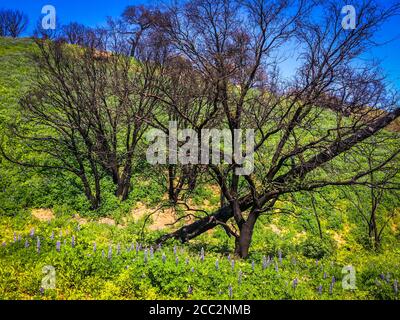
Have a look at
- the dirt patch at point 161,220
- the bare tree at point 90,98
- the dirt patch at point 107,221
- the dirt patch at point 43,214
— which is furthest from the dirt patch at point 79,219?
the dirt patch at point 161,220

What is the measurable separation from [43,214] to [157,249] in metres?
8.17

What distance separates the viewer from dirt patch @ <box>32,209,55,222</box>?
47.8 ft

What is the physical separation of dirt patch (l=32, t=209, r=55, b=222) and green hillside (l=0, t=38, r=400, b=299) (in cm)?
4

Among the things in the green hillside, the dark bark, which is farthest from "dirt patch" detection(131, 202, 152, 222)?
the dark bark

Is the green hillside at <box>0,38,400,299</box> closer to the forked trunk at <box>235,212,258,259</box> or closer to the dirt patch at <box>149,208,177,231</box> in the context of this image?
the dirt patch at <box>149,208,177,231</box>

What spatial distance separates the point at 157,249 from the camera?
957cm

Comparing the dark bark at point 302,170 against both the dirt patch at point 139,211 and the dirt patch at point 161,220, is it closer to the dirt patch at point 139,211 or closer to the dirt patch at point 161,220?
the dirt patch at point 161,220

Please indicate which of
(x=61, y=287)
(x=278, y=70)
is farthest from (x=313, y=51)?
(x=61, y=287)

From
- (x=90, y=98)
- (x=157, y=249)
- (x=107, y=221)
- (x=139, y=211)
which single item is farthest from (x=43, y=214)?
(x=157, y=249)

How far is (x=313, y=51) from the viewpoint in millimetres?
8984

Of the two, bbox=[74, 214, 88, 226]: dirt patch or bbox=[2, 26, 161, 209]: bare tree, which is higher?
bbox=[2, 26, 161, 209]: bare tree
